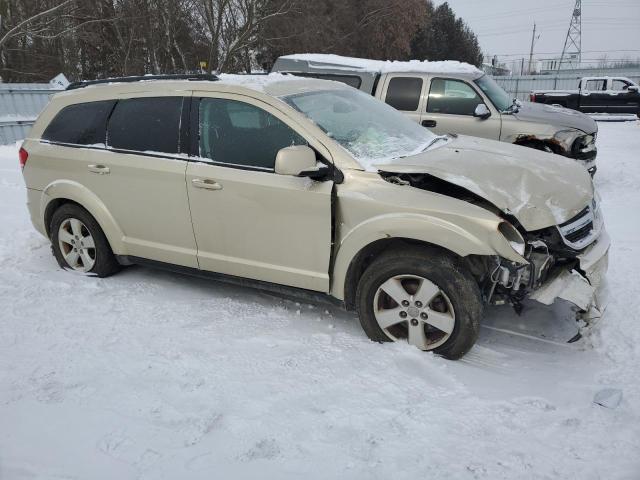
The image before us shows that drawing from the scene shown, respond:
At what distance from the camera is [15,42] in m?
23.8

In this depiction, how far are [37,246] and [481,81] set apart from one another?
6580mm

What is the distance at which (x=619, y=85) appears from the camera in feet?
61.4

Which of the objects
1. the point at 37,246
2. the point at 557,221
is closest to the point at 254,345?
the point at 557,221

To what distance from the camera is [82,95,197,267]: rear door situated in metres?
4.10

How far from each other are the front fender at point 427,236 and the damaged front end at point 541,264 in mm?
79

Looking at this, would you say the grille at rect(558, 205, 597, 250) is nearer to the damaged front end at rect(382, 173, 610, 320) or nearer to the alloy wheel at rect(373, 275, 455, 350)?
the damaged front end at rect(382, 173, 610, 320)

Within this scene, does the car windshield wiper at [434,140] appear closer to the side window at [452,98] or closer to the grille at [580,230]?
the grille at [580,230]

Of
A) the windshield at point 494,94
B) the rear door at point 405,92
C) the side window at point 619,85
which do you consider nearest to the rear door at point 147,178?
the rear door at point 405,92

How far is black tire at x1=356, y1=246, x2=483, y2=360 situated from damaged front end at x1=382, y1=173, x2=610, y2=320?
0.48 feet

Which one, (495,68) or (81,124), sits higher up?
(81,124)

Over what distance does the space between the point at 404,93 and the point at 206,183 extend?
5215mm

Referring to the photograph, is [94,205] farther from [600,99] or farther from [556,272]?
[600,99]

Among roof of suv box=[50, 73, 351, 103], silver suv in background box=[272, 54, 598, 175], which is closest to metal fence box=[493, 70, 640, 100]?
silver suv in background box=[272, 54, 598, 175]

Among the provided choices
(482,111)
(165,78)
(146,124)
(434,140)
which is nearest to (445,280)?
(434,140)
